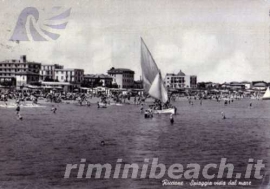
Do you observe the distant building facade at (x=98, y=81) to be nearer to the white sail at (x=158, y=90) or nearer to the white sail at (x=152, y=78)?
the white sail at (x=158, y=90)

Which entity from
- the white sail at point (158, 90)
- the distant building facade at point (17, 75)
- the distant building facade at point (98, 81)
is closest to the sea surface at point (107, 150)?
the white sail at point (158, 90)

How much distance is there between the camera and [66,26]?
555 inches

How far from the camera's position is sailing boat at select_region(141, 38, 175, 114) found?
26617 millimetres

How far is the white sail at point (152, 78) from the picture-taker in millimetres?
26531

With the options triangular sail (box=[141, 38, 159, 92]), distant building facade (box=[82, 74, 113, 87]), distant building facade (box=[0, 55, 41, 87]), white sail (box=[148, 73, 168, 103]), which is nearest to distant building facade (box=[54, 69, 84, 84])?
distant building facade (box=[0, 55, 41, 87])

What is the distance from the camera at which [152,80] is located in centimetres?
2939

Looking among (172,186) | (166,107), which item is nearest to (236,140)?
(172,186)

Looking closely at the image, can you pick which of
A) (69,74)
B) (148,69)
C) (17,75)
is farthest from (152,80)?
(17,75)

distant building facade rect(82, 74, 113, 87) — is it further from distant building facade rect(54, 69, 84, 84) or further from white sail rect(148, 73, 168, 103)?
white sail rect(148, 73, 168, 103)

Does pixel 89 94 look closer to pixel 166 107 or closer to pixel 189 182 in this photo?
pixel 166 107

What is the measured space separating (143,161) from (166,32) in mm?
4320

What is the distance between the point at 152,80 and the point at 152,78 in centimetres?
19

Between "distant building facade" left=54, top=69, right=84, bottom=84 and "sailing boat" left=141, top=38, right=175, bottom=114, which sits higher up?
"distant building facade" left=54, top=69, right=84, bottom=84

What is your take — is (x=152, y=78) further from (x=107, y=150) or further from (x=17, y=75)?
(x=17, y=75)
